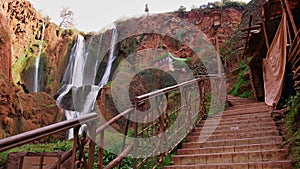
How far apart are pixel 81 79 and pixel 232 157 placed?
1643 centimetres

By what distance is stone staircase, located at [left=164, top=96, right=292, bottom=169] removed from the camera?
319 cm

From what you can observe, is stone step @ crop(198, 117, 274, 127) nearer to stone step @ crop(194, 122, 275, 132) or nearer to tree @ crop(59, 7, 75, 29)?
stone step @ crop(194, 122, 275, 132)

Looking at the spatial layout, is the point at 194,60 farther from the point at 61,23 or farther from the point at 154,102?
the point at 61,23

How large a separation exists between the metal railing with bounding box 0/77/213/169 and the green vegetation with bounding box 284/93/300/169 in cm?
163

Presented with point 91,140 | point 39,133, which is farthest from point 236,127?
point 39,133

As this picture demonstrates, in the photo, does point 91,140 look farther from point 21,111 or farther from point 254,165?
point 21,111

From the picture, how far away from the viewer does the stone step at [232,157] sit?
10.6ft

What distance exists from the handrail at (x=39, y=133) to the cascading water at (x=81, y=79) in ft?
43.2

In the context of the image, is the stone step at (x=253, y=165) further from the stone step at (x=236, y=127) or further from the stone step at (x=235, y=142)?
the stone step at (x=236, y=127)

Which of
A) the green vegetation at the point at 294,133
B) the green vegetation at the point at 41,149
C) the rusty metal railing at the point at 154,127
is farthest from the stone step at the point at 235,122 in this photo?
the green vegetation at the point at 41,149

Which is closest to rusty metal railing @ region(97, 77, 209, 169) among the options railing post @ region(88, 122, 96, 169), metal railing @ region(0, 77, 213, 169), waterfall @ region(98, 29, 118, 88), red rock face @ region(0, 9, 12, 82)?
metal railing @ region(0, 77, 213, 169)

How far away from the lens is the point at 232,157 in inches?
134

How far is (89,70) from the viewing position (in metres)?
18.6

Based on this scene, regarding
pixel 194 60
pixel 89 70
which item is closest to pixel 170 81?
pixel 194 60
